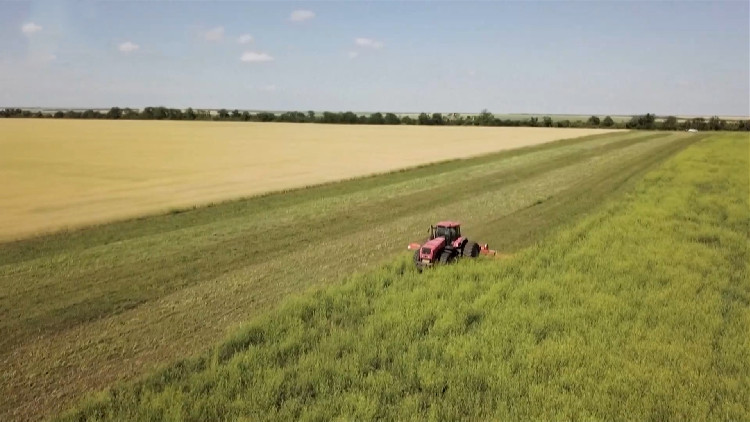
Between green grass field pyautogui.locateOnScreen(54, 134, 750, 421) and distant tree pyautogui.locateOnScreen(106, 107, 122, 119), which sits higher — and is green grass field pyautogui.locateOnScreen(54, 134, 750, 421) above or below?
below

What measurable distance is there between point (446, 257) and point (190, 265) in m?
6.37

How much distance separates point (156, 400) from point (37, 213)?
1694cm

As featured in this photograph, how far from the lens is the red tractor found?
1238cm

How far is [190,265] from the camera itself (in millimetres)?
13117

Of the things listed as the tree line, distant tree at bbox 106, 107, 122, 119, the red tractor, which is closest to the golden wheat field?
the red tractor

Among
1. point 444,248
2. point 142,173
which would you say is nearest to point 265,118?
point 142,173

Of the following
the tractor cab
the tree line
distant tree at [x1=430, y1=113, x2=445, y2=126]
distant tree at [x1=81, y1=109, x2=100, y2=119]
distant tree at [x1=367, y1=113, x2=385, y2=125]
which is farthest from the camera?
distant tree at [x1=81, y1=109, x2=100, y2=119]

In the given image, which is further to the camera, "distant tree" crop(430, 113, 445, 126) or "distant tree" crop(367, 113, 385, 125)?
"distant tree" crop(367, 113, 385, 125)

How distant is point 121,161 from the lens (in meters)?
38.8

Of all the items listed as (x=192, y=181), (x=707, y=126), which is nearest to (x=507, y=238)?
(x=192, y=181)

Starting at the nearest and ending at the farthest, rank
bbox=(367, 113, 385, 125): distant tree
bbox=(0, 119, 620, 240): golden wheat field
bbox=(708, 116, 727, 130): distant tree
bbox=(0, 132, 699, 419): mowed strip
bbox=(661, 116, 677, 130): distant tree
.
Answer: bbox=(0, 132, 699, 419): mowed strip → bbox=(0, 119, 620, 240): golden wheat field → bbox=(661, 116, 677, 130): distant tree → bbox=(708, 116, 727, 130): distant tree → bbox=(367, 113, 385, 125): distant tree

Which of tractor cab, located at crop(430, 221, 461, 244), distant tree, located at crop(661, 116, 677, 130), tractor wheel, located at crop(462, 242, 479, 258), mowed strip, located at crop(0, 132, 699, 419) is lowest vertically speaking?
mowed strip, located at crop(0, 132, 699, 419)

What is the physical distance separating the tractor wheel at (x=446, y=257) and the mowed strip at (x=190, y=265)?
1.77 metres

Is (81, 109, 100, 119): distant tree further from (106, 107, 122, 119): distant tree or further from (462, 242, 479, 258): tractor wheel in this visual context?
(462, 242, 479, 258): tractor wheel
